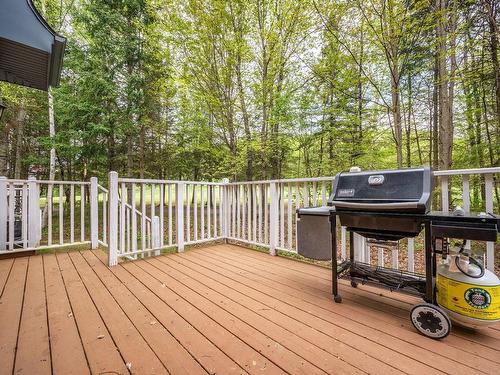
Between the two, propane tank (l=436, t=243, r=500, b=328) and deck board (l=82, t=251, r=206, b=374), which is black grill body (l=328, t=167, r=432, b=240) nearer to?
propane tank (l=436, t=243, r=500, b=328)

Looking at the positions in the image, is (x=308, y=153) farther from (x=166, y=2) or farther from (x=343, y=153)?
(x=166, y=2)

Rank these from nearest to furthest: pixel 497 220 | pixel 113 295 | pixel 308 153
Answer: pixel 497 220, pixel 113 295, pixel 308 153

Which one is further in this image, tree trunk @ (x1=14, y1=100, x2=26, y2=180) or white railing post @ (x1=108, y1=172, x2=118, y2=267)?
tree trunk @ (x1=14, y1=100, x2=26, y2=180)

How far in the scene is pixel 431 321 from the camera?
4.66 feet

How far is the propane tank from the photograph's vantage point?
1.30m

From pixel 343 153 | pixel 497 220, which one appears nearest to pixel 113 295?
pixel 497 220

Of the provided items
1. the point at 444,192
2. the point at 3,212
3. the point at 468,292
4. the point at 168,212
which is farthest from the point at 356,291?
the point at 3,212

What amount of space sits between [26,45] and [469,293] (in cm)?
299

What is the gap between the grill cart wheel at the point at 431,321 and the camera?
4.50 feet

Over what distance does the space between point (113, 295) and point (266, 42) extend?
604 centimetres

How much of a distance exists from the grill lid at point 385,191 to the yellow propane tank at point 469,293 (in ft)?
1.41

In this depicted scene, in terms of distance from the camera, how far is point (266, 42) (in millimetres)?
5695

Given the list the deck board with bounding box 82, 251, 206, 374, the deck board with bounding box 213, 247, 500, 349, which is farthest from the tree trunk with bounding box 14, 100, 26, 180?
the deck board with bounding box 213, 247, 500, 349

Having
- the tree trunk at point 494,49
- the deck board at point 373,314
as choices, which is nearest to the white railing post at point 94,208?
the deck board at point 373,314
